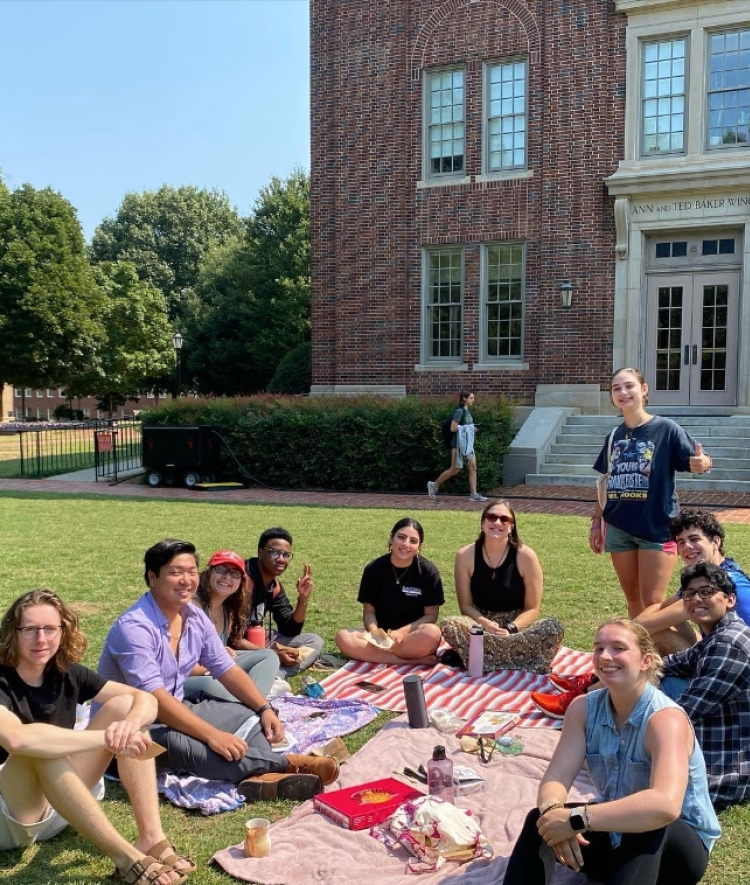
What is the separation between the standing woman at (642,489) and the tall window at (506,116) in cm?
1425

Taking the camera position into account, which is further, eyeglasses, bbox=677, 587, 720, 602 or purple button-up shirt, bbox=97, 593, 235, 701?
purple button-up shirt, bbox=97, 593, 235, 701

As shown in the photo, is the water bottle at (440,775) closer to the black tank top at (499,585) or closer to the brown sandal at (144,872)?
the brown sandal at (144,872)

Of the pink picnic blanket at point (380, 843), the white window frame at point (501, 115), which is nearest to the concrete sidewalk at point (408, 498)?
the white window frame at point (501, 115)

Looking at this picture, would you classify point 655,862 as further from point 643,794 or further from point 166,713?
point 166,713

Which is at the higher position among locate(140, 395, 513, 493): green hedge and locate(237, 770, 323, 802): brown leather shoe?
locate(140, 395, 513, 493): green hedge

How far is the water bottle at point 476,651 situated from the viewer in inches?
237

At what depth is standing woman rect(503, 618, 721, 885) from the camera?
296 cm

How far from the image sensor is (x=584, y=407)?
18.1 meters

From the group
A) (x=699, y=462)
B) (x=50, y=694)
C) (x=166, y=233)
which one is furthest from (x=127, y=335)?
(x=50, y=694)

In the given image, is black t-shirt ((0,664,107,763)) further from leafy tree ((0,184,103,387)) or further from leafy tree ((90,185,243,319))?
leafy tree ((90,185,243,319))

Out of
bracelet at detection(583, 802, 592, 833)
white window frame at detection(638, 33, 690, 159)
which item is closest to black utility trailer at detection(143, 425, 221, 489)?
Result: white window frame at detection(638, 33, 690, 159)

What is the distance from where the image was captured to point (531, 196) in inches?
737

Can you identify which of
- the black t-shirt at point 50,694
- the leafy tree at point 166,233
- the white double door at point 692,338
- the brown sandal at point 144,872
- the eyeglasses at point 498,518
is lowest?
the brown sandal at point 144,872

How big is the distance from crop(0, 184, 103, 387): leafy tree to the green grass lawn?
29.8 m
